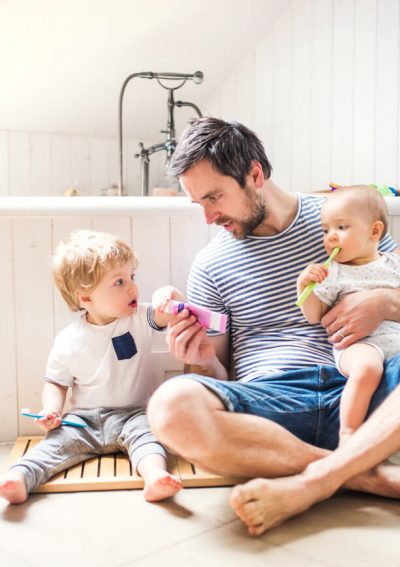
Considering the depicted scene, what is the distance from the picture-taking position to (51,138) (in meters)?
3.58

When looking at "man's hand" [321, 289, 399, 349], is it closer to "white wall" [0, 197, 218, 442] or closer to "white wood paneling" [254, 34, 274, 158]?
"white wall" [0, 197, 218, 442]

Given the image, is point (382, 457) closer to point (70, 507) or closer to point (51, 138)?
point (70, 507)

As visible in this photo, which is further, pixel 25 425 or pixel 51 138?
pixel 51 138

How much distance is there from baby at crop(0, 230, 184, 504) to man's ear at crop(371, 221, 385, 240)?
563 millimetres

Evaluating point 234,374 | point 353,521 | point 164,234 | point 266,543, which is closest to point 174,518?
point 266,543

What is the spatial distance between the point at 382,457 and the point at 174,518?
446 millimetres

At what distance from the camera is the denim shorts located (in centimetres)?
142

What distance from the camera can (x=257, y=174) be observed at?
1651mm

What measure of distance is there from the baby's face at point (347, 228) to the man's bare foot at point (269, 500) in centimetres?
57

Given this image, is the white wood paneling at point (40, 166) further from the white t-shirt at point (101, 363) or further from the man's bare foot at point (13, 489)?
the man's bare foot at point (13, 489)

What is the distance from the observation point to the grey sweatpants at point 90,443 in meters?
1.52

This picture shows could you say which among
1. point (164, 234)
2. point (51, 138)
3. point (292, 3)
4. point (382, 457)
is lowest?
point (382, 457)

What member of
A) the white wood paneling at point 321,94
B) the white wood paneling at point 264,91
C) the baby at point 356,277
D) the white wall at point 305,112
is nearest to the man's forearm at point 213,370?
the baby at point 356,277

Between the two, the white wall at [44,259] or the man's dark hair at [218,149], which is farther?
the white wall at [44,259]
